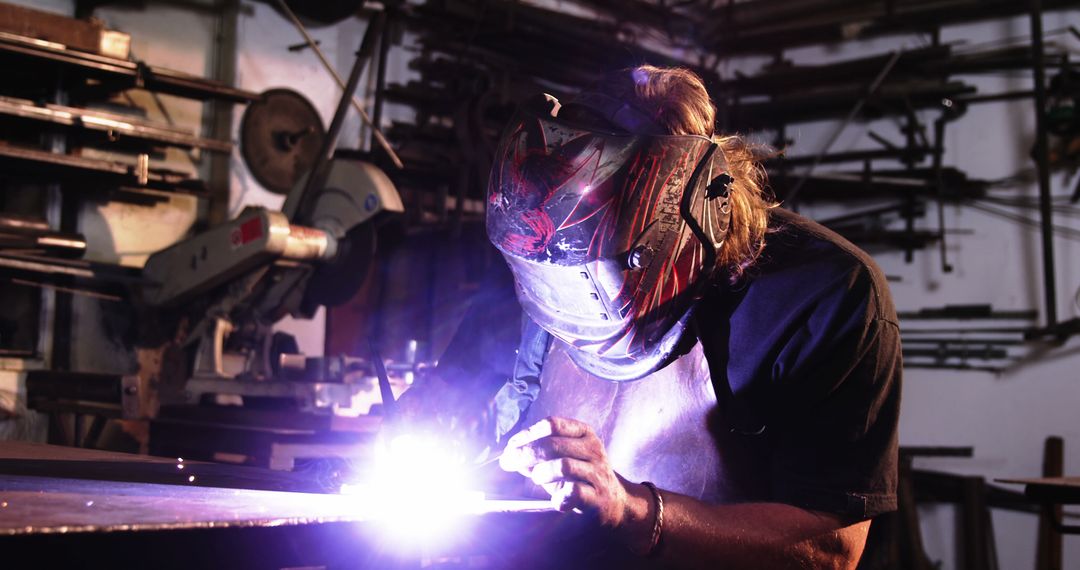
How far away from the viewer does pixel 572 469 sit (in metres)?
1.39

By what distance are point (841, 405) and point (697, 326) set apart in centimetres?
33

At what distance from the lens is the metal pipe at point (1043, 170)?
608 cm

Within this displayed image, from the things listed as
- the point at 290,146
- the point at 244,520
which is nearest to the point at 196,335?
the point at 290,146

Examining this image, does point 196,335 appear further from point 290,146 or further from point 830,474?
point 830,474

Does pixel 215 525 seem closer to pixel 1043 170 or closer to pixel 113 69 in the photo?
pixel 113 69

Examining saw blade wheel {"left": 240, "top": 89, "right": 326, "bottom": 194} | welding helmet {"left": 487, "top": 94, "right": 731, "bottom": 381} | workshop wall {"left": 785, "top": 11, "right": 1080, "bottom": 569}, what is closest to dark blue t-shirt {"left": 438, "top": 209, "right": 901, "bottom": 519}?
welding helmet {"left": 487, "top": 94, "right": 731, "bottom": 381}

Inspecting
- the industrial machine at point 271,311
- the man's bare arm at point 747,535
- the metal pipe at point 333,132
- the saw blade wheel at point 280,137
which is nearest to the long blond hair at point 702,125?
the man's bare arm at point 747,535

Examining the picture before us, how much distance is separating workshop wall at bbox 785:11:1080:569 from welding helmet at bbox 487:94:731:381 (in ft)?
17.5

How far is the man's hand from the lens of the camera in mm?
1393

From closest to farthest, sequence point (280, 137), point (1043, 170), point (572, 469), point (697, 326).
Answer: point (572, 469) → point (697, 326) → point (280, 137) → point (1043, 170)

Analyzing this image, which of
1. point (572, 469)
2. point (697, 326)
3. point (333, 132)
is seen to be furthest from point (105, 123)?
point (572, 469)

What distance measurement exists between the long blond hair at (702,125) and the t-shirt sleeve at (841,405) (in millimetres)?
209

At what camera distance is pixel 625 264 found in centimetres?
167

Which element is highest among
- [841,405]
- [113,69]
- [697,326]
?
[113,69]
